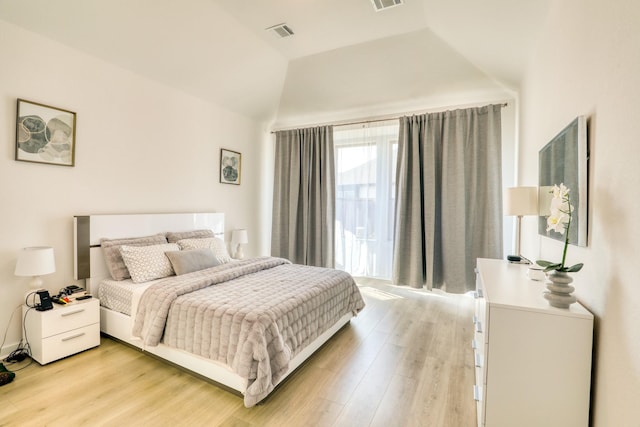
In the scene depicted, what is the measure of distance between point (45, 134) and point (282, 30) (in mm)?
2367

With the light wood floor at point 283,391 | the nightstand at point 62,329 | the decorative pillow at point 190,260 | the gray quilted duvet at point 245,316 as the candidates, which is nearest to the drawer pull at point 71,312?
the nightstand at point 62,329

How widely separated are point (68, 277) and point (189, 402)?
180cm

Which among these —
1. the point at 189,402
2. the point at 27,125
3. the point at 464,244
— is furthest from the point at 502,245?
the point at 27,125

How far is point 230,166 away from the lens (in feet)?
14.5

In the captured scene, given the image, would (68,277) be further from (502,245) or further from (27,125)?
(502,245)

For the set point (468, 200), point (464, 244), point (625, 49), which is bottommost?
point (464, 244)

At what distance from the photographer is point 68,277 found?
2.67 metres

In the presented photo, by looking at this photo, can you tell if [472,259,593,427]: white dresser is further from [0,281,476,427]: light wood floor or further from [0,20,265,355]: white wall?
[0,20,265,355]: white wall

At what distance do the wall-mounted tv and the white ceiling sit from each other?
1187 mm

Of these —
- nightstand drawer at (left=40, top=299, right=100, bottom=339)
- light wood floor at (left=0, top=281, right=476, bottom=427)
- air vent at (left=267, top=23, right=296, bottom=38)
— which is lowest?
light wood floor at (left=0, top=281, right=476, bottom=427)

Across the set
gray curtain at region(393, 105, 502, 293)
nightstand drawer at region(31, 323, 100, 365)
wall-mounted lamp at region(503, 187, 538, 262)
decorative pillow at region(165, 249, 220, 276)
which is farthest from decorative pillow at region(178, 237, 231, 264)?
wall-mounted lamp at region(503, 187, 538, 262)

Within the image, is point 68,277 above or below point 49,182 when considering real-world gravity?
below

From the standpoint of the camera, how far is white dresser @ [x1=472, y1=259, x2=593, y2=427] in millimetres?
1250

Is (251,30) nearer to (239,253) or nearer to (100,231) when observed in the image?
(100,231)
